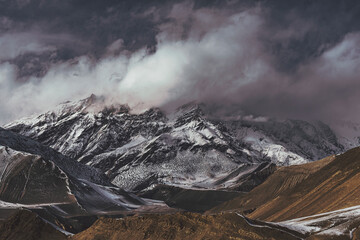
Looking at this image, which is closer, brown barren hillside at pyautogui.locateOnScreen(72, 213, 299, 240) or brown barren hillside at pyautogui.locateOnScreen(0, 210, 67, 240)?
brown barren hillside at pyautogui.locateOnScreen(72, 213, 299, 240)

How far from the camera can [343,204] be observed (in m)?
200

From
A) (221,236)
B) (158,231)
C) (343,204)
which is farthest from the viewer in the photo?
(343,204)

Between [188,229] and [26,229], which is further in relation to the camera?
[26,229]

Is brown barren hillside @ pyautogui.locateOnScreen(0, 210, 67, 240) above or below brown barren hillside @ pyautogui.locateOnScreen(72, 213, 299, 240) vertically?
above

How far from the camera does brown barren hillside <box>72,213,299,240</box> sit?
140750 mm

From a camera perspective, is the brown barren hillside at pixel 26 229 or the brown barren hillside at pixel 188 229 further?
the brown barren hillside at pixel 26 229

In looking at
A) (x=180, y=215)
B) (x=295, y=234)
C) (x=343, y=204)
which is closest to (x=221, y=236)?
(x=180, y=215)

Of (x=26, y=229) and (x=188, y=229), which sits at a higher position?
(x=26, y=229)

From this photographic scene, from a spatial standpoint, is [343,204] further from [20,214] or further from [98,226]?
[20,214]

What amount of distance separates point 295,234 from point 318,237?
22.6 feet

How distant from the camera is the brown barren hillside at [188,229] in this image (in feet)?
462

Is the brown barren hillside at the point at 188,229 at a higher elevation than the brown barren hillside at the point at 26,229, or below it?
below

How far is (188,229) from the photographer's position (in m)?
145

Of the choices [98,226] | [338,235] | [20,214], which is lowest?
[338,235]
